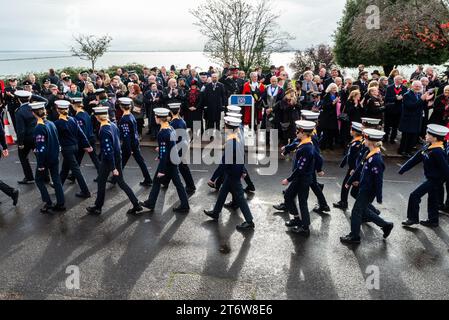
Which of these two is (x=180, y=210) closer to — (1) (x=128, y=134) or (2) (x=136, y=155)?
(2) (x=136, y=155)

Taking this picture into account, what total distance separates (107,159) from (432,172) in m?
5.74

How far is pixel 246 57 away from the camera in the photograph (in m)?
20.6

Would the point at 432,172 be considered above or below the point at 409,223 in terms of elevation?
above

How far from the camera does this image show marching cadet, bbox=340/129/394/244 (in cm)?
596

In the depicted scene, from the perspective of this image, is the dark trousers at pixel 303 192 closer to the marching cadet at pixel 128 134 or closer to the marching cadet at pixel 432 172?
the marching cadet at pixel 432 172

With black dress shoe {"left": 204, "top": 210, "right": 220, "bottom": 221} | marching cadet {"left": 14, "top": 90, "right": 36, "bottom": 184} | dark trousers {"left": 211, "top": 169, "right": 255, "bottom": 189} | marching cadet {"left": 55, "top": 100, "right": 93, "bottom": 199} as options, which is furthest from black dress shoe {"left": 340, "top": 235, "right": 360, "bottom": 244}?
marching cadet {"left": 14, "top": 90, "right": 36, "bottom": 184}

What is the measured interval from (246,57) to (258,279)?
1684cm

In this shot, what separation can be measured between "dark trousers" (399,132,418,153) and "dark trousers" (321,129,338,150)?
190 centimetres

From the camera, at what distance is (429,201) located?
22.7 feet

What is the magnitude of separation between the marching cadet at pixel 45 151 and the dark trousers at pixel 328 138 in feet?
24.6

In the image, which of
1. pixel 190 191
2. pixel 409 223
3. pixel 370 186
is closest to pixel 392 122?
pixel 409 223
